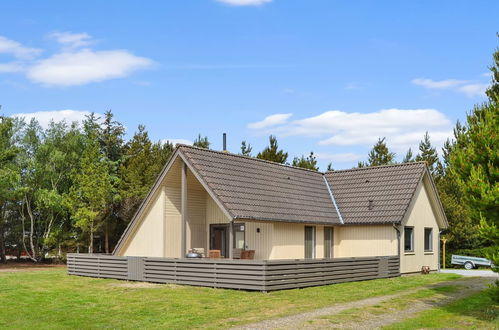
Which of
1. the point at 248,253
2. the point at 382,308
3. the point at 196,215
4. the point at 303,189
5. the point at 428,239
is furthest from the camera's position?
the point at 428,239

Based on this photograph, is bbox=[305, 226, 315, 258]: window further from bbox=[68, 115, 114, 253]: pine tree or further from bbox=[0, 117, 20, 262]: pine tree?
bbox=[0, 117, 20, 262]: pine tree

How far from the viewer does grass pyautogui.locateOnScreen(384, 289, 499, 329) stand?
1382cm

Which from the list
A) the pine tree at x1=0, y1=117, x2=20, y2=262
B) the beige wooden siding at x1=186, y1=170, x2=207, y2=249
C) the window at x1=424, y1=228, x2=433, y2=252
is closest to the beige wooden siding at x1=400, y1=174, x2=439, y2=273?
the window at x1=424, y1=228, x2=433, y2=252

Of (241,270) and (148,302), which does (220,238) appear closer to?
(241,270)

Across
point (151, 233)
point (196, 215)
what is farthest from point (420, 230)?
point (151, 233)

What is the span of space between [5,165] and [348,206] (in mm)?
21445

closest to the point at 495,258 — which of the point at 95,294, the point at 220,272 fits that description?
the point at 220,272

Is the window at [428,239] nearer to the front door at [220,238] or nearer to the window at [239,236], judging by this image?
the window at [239,236]

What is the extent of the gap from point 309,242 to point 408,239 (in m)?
5.01

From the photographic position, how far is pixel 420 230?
3028 cm

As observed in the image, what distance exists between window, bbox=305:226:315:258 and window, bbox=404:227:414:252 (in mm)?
4492

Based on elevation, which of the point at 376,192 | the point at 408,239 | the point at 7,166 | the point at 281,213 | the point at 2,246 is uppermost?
the point at 7,166

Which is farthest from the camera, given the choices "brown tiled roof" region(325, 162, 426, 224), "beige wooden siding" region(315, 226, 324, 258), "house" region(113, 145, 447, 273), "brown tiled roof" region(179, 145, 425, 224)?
"beige wooden siding" region(315, 226, 324, 258)

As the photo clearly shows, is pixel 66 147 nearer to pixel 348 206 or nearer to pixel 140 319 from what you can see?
pixel 348 206
